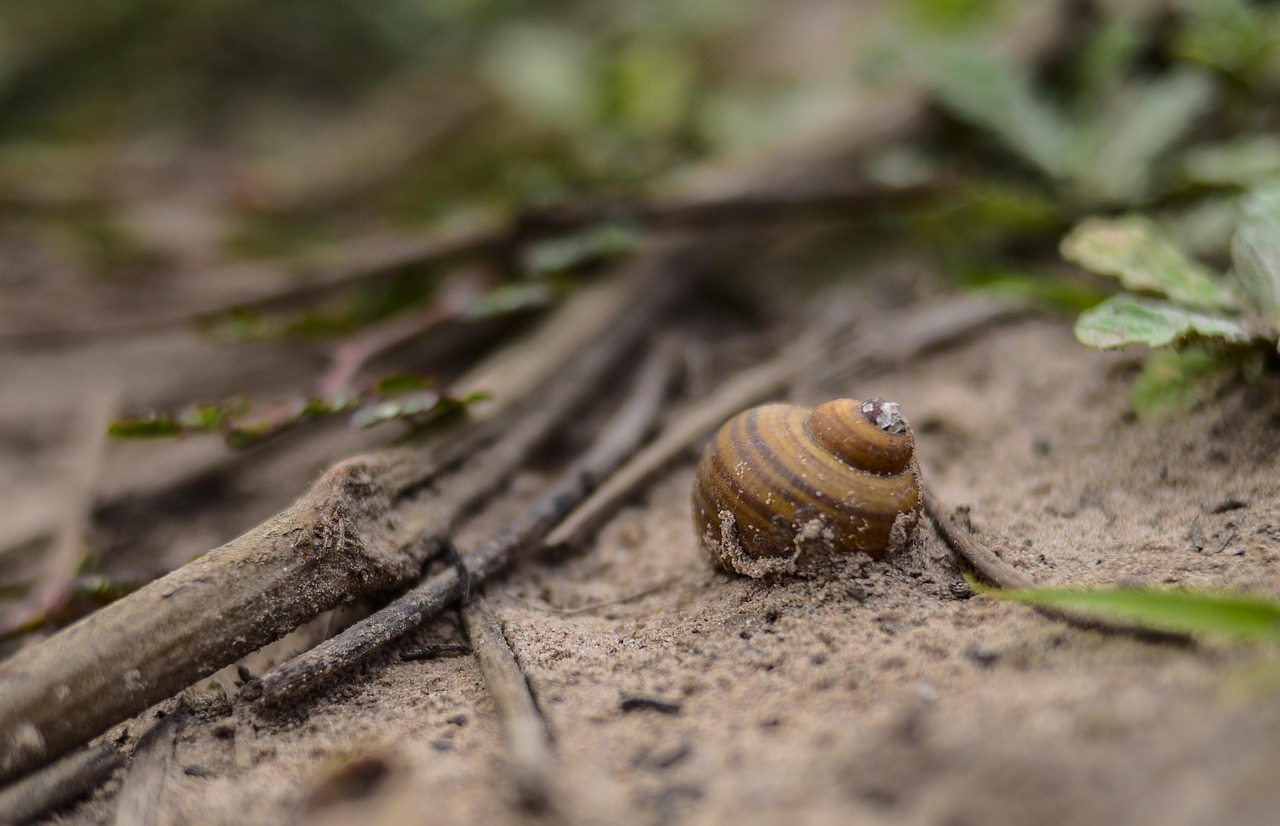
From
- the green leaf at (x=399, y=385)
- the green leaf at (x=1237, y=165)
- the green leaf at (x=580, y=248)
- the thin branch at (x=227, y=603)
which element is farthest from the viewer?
the green leaf at (x=580, y=248)

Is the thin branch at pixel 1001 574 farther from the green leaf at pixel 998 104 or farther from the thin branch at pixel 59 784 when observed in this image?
the green leaf at pixel 998 104

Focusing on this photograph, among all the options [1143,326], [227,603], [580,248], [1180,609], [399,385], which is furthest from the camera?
[580,248]

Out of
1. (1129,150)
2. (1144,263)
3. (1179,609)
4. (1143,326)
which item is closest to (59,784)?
(1179,609)

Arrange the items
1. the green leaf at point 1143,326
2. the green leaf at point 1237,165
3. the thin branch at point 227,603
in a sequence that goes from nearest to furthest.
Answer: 1. the thin branch at point 227,603
2. the green leaf at point 1143,326
3. the green leaf at point 1237,165

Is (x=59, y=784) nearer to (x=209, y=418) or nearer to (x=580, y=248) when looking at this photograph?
(x=209, y=418)

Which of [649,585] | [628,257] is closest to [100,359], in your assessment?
[628,257]

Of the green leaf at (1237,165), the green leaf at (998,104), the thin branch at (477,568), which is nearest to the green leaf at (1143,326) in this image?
the green leaf at (1237,165)
